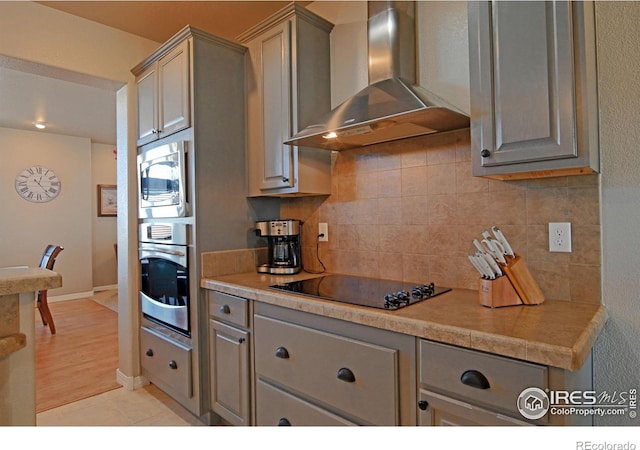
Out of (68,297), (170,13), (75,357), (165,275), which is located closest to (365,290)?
(165,275)

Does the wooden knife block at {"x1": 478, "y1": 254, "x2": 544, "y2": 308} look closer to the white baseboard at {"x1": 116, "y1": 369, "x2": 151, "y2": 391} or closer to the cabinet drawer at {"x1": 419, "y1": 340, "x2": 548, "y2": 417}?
the cabinet drawer at {"x1": 419, "y1": 340, "x2": 548, "y2": 417}

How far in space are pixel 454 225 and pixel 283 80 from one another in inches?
49.9

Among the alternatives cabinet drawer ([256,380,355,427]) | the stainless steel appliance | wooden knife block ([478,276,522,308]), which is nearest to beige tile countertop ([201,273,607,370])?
wooden knife block ([478,276,522,308])

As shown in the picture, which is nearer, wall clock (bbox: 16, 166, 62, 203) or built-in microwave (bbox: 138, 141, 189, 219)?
built-in microwave (bbox: 138, 141, 189, 219)

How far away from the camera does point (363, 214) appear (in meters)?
2.18

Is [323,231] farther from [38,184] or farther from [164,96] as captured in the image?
[38,184]

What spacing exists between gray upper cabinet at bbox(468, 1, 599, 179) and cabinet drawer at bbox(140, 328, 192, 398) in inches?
77.2

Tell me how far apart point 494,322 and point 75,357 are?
365 cm


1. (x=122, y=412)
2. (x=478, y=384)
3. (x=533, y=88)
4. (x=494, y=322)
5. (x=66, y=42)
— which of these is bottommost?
(x=122, y=412)

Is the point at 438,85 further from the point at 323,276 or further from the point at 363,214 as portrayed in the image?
the point at 323,276

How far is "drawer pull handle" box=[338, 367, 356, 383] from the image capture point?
4.71 feet

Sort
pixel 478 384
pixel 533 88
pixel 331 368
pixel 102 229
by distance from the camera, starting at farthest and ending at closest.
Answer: pixel 102 229 < pixel 331 368 < pixel 533 88 < pixel 478 384

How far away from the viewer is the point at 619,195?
1367 mm

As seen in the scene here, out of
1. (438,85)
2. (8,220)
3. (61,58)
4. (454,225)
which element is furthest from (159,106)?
(8,220)
